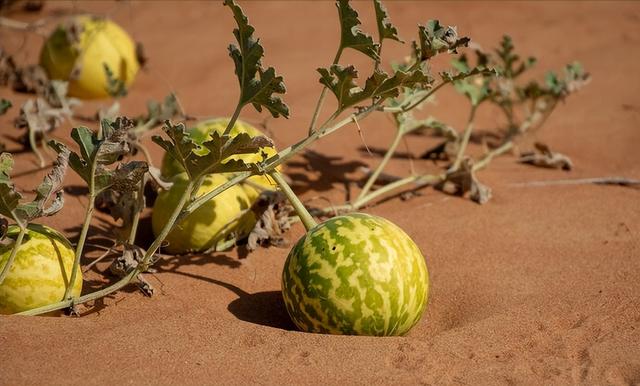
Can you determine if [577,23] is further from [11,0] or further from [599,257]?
[11,0]

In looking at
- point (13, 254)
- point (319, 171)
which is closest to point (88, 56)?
point (319, 171)

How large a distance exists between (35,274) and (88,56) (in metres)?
3.03

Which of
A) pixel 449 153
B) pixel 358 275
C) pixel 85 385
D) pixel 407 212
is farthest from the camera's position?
pixel 449 153

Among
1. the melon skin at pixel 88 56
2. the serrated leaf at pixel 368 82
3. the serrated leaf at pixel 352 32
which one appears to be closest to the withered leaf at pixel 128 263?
the serrated leaf at pixel 368 82

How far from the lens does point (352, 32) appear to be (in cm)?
276

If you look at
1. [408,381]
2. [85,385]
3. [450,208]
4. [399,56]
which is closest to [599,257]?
[450,208]

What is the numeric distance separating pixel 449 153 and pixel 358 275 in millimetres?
2294

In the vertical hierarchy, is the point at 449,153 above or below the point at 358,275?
below

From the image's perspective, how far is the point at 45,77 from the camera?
5555 millimetres

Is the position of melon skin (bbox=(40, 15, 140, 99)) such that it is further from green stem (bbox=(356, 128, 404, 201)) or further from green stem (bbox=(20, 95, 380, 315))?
green stem (bbox=(20, 95, 380, 315))

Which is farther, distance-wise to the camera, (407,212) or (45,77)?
(45,77)

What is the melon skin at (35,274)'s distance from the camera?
271cm

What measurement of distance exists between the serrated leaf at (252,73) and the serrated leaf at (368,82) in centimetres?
16

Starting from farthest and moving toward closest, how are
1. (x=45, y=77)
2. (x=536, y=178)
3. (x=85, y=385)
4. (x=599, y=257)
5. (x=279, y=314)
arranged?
(x=45, y=77)
(x=536, y=178)
(x=599, y=257)
(x=279, y=314)
(x=85, y=385)
